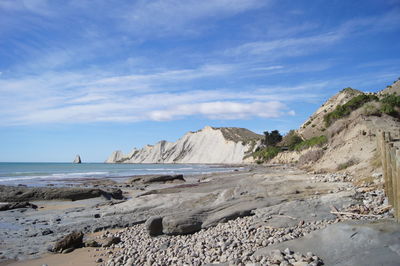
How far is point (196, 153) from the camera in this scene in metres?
102

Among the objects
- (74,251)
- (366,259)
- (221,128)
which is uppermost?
(221,128)

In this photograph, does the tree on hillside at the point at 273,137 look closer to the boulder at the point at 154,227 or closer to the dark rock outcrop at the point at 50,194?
the dark rock outcrop at the point at 50,194

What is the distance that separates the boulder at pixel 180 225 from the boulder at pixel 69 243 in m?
2.11

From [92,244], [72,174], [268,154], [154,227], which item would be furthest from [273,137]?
[92,244]

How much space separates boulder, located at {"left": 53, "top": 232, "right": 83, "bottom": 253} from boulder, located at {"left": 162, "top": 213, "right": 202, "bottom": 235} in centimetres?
211

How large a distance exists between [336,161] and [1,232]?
54.1 ft

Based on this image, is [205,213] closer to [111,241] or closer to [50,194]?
[111,241]

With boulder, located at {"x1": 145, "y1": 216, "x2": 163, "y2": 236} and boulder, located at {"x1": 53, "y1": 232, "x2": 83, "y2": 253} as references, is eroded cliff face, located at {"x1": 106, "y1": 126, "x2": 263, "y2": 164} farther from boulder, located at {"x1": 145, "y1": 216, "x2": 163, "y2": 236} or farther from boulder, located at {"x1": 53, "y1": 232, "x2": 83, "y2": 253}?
boulder, located at {"x1": 53, "y1": 232, "x2": 83, "y2": 253}

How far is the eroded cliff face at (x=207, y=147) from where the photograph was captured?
8753 centimetres

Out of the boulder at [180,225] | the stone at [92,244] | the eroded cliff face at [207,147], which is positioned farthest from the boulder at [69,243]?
the eroded cliff face at [207,147]

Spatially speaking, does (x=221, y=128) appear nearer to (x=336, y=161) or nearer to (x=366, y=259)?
(x=336, y=161)

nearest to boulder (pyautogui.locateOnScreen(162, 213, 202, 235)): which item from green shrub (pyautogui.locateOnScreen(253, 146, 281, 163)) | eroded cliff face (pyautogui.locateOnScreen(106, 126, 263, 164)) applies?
green shrub (pyautogui.locateOnScreen(253, 146, 281, 163))

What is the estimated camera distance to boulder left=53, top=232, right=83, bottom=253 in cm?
792

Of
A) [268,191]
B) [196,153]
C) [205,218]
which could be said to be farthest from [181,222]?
[196,153]
